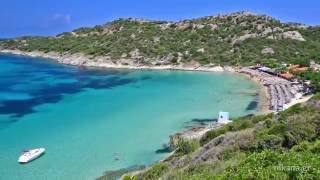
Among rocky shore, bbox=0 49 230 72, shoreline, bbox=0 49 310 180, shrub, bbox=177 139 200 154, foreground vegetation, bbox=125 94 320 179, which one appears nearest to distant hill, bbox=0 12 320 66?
rocky shore, bbox=0 49 230 72

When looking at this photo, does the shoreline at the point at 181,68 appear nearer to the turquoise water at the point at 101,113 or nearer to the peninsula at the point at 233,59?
the peninsula at the point at 233,59

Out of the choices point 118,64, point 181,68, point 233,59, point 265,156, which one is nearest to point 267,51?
point 233,59

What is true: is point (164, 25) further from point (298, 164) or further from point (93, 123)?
point (298, 164)

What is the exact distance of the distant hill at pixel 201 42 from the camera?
328 ft

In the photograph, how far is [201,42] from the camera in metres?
115

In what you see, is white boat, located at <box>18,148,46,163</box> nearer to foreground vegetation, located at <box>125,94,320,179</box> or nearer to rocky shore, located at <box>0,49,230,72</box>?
foreground vegetation, located at <box>125,94,320,179</box>

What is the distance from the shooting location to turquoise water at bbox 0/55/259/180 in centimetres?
3472

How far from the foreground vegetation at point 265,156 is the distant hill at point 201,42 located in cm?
6302

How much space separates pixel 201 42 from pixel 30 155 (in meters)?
83.9

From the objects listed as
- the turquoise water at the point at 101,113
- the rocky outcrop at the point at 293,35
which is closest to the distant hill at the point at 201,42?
the rocky outcrop at the point at 293,35

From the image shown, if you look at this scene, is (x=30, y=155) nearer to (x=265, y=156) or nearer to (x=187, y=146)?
(x=187, y=146)

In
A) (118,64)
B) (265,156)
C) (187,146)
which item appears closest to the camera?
(265,156)

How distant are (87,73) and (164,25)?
4402 centimetres

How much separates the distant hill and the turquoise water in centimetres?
1174
